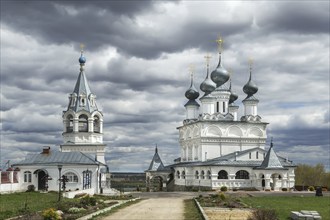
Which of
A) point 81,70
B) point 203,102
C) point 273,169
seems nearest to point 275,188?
point 273,169

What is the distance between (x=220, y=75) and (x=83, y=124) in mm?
14844

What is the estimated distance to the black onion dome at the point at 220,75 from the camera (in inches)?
2211

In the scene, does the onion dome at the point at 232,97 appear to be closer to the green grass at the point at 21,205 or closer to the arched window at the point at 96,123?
the arched window at the point at 96,123

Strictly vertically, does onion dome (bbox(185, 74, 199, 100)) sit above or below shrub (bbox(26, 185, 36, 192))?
above

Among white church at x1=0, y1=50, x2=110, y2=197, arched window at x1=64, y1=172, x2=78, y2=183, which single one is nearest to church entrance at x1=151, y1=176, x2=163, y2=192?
white church at x1=0, y1=50, x2=110, y2=197

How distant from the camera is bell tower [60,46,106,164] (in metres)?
52.0

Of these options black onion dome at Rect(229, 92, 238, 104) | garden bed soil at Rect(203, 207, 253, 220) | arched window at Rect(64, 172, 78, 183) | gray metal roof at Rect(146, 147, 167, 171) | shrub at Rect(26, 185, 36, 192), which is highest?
black onion dome at Rect(229, 92, 238, 104)

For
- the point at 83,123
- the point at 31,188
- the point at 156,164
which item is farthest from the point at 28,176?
the point at 156,164

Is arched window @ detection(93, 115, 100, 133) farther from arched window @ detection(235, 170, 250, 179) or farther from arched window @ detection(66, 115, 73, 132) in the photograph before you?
arched window @ detection(235, 170, 250, 179)

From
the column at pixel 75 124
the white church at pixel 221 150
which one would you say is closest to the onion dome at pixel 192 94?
the white church at pixel 221 150

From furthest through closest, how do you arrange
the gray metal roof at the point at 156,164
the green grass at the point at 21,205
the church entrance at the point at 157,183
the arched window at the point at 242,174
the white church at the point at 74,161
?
the gray metal roof at the point at 156,164 < the church entrance at the point at 157,183 < the arched window at the point at 242,174 < the white church at the point at 74,161 < the green grass at the point at 21,205

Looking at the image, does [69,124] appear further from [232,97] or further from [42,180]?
[232,97]

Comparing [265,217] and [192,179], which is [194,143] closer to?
[192,179]

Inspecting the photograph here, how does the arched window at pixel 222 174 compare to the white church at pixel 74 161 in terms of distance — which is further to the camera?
the arched window at pixel 222 174
